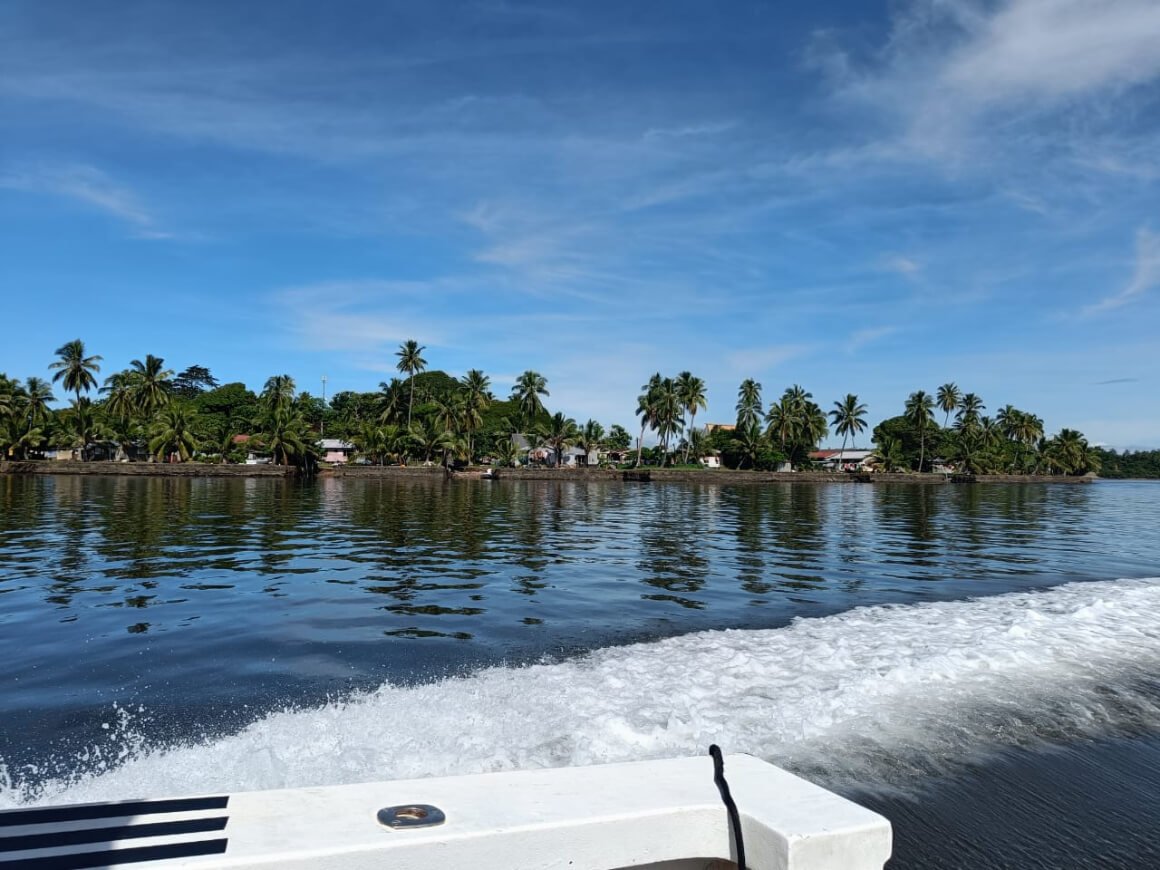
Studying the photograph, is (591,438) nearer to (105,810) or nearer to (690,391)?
(690,391)

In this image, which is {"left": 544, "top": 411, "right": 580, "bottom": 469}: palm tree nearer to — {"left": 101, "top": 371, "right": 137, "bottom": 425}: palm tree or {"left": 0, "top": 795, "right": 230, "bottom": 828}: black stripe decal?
{"left": 101, "top": 371, "right": 137, "bottom": 425}: palm tree

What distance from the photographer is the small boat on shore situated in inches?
97.0

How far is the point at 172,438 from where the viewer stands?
90750 mm

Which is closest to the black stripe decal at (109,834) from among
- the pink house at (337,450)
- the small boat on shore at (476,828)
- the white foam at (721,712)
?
the small boat on shore at (476,828)

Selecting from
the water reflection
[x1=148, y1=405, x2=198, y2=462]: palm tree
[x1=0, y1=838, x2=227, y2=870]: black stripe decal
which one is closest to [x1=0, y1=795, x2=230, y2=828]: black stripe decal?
[x1=0, y1=838, x2=227, y2=870]: black stripe decal

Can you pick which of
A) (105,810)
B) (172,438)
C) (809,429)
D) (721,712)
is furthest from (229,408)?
(105,810)

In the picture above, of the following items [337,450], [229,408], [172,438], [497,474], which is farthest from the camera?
[229,408]

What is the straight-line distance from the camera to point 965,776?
5719 millimetres

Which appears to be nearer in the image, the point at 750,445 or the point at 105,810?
the point at 105,810

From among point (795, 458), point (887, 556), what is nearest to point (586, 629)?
point (887, 556)

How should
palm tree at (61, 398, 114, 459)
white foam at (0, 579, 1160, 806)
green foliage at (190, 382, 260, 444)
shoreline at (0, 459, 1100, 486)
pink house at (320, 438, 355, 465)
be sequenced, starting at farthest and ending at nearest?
green foliage at (190, 382, 260, 444)
pink house at (320, 438, 355, 465)
palm tree at (61, 398, 114, 459)
shoreline at (0, 459, 1100, 486)
white foam at (0, 579, 1160, 806)

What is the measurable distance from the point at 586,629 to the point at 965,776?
6.45 metres

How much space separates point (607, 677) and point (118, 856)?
6.33 m

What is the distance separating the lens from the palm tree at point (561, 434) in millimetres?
113062
